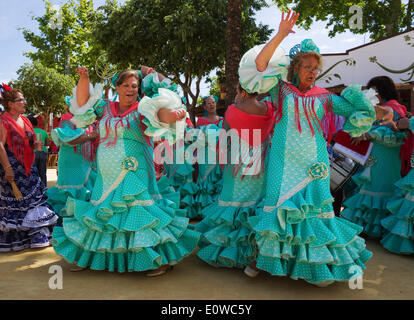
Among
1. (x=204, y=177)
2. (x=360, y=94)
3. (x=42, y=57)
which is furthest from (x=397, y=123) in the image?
(x=42, y=57)

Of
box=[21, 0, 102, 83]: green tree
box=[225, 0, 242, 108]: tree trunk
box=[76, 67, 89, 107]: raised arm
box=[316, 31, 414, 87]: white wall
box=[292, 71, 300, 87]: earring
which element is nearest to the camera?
box=[292, 71, 300, 87]: earring

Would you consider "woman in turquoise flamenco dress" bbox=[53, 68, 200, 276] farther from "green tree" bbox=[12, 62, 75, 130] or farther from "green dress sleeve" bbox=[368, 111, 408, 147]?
"green tree" bbox=[12, 62, 75, 130]

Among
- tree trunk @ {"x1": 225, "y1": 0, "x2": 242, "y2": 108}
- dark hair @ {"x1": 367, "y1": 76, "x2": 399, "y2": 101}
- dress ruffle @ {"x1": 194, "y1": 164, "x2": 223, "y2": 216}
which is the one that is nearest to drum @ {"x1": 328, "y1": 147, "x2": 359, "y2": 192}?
dark hair @ {"x1": 367, "y1": 76, "x2": 399, "y2": 101}

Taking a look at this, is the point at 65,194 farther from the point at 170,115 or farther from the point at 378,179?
the point at 378,179

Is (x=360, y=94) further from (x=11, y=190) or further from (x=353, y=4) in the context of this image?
(x=353, y=4)

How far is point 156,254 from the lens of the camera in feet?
11.1

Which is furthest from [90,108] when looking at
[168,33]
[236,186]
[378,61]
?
[168,33]

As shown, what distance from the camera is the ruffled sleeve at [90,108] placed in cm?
363

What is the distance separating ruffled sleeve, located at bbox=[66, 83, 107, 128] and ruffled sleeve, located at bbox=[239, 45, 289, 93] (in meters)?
1.47

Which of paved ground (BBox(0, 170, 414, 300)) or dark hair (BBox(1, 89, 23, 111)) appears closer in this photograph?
paved ground (BBox(0, 170, 414, 300))

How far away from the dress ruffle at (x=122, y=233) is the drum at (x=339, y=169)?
8.14 ft

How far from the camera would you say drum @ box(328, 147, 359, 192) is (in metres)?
5.07

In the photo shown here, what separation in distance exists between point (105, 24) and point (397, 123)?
15632 mm

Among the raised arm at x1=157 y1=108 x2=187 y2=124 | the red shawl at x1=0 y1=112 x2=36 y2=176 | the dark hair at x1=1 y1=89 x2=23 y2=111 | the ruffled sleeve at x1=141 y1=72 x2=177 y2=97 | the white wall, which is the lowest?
the red shawl at x1=0 y1=112 x2=36 y2=176
